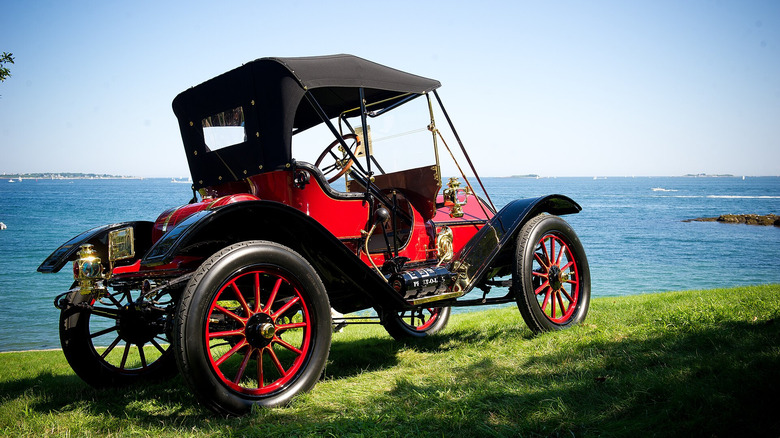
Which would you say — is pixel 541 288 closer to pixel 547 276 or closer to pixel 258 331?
pixel 547 276

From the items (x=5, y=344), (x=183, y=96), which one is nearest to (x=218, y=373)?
(x=183, y=96)

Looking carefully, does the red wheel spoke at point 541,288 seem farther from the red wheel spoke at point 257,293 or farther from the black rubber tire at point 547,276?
the red wheel spoke at point 257,293

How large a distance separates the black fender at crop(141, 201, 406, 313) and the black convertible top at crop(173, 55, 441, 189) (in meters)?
0.67

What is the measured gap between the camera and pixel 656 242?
109 ft

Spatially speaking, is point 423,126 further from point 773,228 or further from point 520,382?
point 773,228

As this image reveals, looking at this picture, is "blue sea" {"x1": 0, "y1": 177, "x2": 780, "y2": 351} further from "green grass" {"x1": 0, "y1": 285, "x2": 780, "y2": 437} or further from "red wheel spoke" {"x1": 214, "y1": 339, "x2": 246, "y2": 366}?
"red wheel spoke" {"x1": 214, "y1": 339, "x2": 246, "y2": 366}

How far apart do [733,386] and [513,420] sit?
3.83 ft

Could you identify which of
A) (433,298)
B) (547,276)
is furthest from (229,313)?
(547,276)

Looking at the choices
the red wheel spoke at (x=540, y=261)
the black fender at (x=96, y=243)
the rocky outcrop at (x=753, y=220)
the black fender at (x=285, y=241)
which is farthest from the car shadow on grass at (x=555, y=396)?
A: the rocky outcrop at (x=753, y=220)

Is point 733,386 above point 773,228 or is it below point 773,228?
above

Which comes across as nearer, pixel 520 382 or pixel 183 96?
pixel 520 382

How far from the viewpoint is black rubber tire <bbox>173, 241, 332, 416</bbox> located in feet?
9.95

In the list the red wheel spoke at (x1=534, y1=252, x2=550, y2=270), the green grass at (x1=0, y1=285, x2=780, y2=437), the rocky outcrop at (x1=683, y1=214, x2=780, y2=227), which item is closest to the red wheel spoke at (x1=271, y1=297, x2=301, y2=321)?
the green grass at (x1=0, y1=285, x2=780, y2=437)

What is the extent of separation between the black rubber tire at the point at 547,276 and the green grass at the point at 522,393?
28 centimetres
